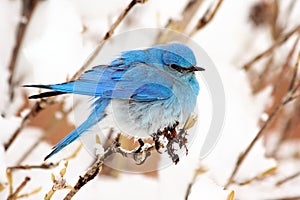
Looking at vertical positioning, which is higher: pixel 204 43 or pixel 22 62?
pixel 204 43

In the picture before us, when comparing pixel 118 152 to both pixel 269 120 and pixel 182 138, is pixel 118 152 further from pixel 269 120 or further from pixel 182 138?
pixel 269 120

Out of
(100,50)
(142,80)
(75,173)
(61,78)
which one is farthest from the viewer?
(61,78)

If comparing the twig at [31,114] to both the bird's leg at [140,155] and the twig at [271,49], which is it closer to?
the bird's leg at [140,155]

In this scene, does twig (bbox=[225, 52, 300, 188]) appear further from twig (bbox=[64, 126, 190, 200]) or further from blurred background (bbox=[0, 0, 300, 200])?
twig (bbox=[64, 126, 190, 200])

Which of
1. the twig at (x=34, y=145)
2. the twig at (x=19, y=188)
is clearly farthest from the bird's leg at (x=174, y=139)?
the twig at (x=34, y=145)

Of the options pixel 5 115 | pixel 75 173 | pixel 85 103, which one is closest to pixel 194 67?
pixel 85 103

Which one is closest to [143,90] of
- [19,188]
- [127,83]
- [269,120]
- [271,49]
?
[127,83]

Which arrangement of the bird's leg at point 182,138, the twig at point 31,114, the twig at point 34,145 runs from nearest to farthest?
the bird's leg at point 182,138 → the twig at point 31,114 → the twig at point 34,145

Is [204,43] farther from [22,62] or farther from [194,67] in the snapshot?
[194,67]
